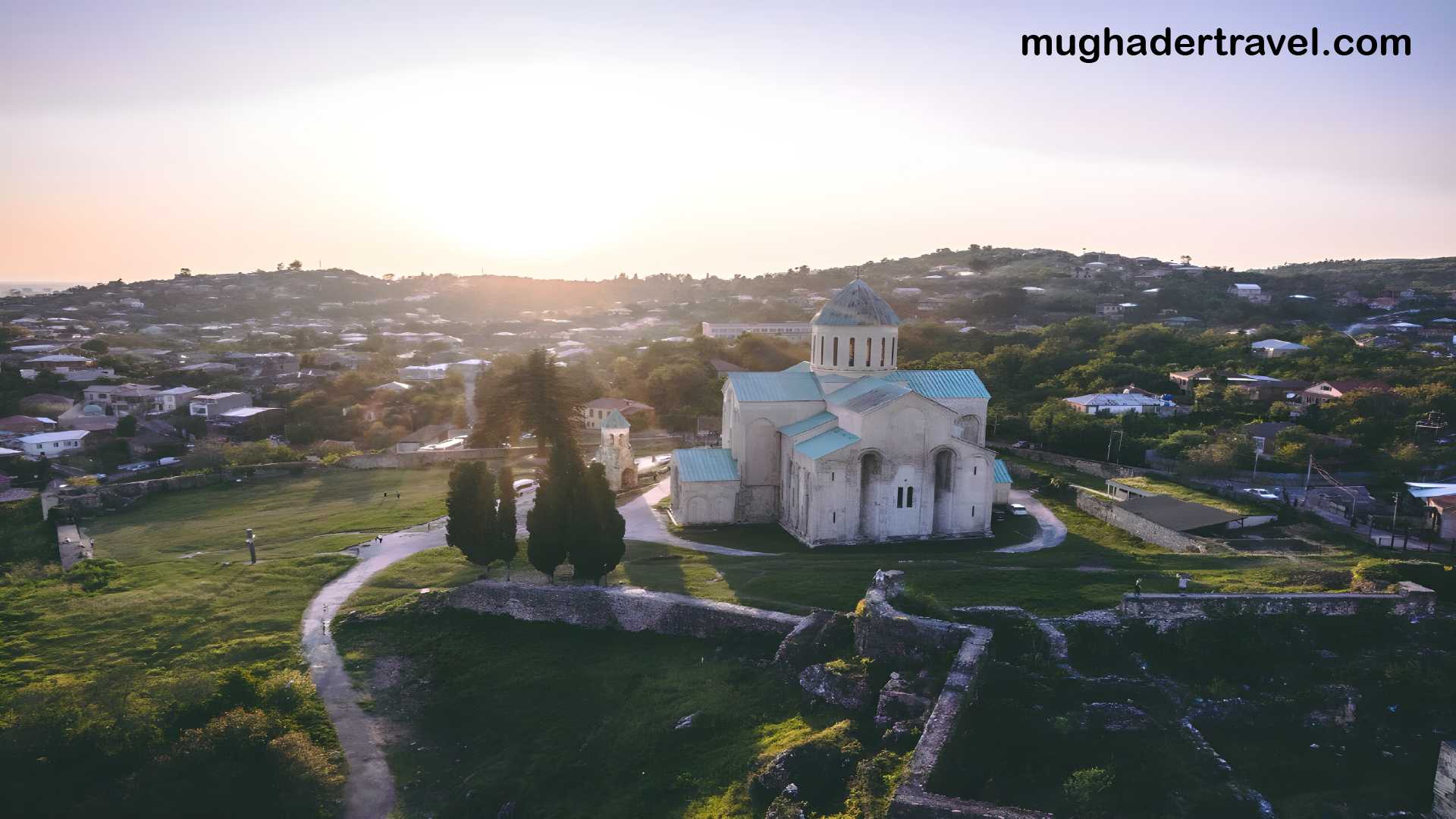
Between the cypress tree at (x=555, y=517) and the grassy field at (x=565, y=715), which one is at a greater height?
the cypress tree at (x=555, y=517)

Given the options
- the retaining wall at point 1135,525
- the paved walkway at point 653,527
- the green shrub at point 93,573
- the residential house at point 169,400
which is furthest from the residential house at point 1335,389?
the residential house at point 169,400

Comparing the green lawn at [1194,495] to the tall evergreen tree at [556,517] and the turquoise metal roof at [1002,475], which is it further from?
the tall evergreen tree at [556,517]

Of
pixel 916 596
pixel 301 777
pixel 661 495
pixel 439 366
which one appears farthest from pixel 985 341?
pixel 301 777

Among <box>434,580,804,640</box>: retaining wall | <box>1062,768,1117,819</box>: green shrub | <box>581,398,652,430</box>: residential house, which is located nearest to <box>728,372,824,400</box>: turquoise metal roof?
<box>434,580,804,640</box>: retaining wall

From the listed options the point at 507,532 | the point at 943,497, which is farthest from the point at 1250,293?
the point at 507,532

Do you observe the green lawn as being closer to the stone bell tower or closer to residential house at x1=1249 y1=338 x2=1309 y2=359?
the stone bell tower

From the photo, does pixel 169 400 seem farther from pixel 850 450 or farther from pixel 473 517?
pixel 850 450

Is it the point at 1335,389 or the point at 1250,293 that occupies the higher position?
the point at 1250,293
